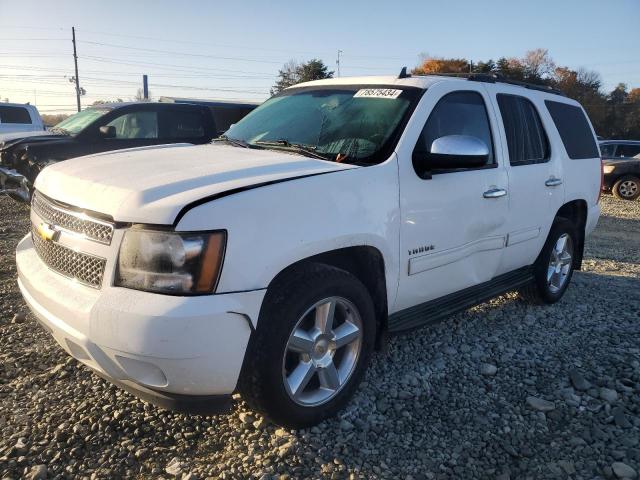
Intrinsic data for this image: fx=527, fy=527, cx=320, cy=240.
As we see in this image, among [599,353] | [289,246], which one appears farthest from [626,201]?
[289,246]

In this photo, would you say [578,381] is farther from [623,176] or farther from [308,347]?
[623,176]

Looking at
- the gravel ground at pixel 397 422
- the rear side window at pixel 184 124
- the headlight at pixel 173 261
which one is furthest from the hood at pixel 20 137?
the headlight at pixel 173 261

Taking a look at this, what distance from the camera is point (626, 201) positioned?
1440cm

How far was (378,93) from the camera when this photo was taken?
3.45m

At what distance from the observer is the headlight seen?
86.1 inches

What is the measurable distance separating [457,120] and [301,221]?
1667 millimetres

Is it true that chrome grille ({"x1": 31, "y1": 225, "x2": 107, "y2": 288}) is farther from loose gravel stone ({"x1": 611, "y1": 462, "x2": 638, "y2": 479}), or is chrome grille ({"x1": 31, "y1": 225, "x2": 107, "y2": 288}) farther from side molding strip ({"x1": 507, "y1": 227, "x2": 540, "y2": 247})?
side molding strip ({"x1": 507, "y1": 227, "x2": 540, "y2": 247})

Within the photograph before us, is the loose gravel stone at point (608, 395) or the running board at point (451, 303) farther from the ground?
the running board at point (451, 303)

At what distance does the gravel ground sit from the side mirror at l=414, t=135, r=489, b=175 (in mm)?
1367

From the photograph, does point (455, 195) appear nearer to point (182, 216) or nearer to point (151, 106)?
point (182, 216)

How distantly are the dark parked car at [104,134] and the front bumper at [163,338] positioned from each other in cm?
594

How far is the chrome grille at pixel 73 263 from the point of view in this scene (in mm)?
2336

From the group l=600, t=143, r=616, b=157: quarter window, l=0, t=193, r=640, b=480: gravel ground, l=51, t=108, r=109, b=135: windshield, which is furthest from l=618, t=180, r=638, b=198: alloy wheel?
l=51, t=108, r=109, b=135: windshield

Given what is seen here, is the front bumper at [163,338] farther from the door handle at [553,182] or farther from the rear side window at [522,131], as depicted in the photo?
the door handle at [553,182]
